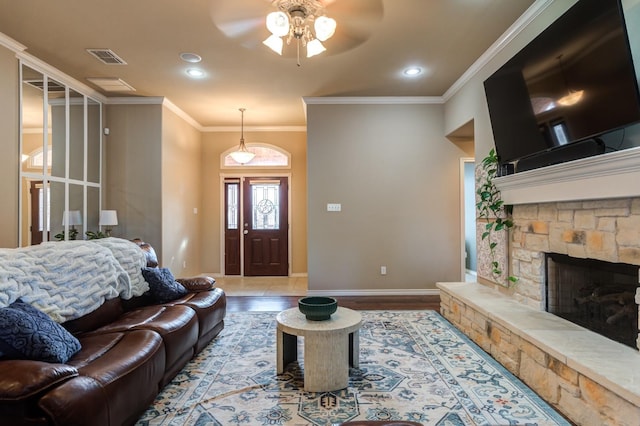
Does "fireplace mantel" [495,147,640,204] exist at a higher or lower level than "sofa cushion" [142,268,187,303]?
higher

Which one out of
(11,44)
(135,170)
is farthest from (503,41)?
(135,170)

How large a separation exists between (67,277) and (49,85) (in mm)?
3140

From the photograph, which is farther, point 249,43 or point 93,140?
point 93,140

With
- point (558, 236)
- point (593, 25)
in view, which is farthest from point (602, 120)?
point (558, 236)

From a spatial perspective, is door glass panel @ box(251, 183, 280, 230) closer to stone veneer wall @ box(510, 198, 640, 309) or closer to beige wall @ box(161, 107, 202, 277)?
beige wall @ box(161, 107, 202, 277)

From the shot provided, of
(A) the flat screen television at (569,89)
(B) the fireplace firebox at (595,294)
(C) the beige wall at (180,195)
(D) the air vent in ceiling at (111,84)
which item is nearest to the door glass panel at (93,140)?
(D) the air vent in ceiling at (111,84)

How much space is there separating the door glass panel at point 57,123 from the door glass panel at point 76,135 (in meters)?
0.11

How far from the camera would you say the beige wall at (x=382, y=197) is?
17.3ft

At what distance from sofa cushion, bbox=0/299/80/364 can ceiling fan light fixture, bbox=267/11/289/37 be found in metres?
2.50

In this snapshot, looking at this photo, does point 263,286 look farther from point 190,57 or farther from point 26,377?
point 26,377

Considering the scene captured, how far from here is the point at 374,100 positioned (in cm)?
525

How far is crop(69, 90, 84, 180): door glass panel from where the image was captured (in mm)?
4672

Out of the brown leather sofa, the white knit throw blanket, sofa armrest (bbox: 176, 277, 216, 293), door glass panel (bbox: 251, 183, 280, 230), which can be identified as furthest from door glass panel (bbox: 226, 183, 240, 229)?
the white knit throw blanket

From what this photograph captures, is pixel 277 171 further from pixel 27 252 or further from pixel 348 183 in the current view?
pixel 27 252
